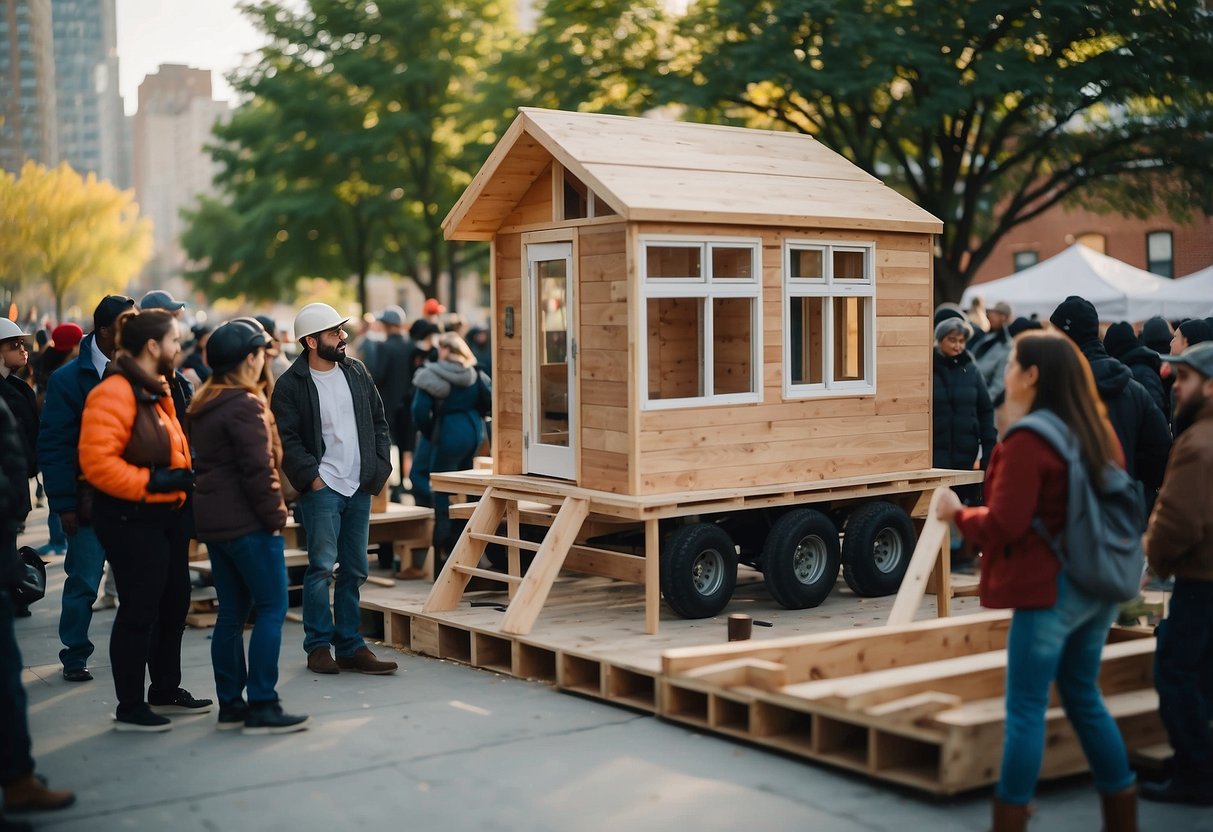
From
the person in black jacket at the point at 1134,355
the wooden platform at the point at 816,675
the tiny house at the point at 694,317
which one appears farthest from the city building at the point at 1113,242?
the wooden platform at the point at 816,675

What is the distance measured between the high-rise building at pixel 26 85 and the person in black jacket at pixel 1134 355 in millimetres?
31034

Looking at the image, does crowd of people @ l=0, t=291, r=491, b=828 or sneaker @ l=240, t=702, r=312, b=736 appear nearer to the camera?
crowd of people @ l=0, t=291, r=491, b=828

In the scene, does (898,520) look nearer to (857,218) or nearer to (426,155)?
(857,218)

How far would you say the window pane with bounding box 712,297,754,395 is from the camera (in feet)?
32.6

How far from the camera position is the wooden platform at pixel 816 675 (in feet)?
20.6

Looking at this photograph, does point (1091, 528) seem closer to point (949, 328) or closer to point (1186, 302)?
point (949, 328)

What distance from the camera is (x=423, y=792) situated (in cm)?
630

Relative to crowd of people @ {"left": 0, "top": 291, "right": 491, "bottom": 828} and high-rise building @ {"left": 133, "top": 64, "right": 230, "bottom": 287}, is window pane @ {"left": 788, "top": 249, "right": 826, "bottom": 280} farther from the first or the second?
high-rise building @ {"left": 133, "top": 64, "right": 230, "bottom": 287}

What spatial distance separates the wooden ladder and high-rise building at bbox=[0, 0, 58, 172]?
1133 inches

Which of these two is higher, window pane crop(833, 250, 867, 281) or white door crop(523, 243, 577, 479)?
window pane crop(833, 250, 867, 281)

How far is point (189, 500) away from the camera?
7508 mm

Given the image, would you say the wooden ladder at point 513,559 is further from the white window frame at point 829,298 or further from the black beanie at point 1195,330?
the black beanie at point 1195,330

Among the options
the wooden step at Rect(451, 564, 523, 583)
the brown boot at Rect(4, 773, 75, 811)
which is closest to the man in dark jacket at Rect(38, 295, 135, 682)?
the brown boot at Rect(4, 773, 75, 811)

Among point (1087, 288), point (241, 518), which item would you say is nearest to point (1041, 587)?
point (241, 518)
